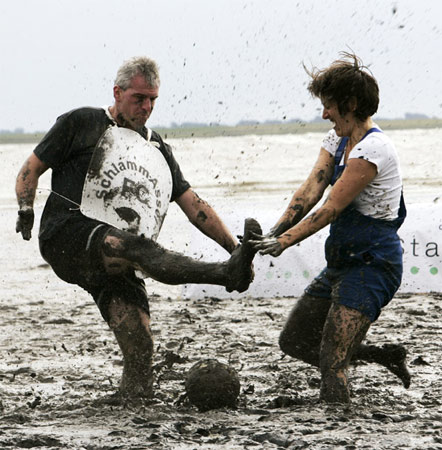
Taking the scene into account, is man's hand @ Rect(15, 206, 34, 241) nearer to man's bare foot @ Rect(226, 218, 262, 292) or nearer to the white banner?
man's bare foot @ Rect(226, 218, 262, 292)

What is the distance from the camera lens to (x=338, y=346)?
4730 millimetres

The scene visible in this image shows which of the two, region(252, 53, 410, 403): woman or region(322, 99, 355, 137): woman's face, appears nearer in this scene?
region(252, 53, 410, 403): woman

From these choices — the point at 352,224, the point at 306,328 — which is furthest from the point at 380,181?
the point at 306,328

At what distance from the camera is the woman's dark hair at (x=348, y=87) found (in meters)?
4.76

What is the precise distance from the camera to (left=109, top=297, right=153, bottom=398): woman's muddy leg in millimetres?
5078

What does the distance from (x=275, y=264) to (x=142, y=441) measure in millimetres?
4851

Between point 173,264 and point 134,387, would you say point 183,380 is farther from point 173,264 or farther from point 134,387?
point 173,264

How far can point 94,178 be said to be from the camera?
5207mm

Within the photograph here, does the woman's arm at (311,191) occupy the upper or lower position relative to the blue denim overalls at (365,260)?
upper

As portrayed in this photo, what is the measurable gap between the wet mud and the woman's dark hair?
1.52 m

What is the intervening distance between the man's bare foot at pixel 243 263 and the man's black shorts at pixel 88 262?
612 millimetres

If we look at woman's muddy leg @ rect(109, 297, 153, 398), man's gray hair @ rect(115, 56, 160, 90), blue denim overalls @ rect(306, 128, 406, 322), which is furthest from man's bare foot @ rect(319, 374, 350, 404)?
man's gray hair @ rect(115, 56, 160, 90)

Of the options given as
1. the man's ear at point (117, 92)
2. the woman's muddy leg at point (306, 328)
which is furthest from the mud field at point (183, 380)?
the man's ear at point (117, 92)

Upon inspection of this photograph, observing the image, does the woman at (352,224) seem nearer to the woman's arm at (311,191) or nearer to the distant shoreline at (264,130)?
the woman's arm at (311,191)
